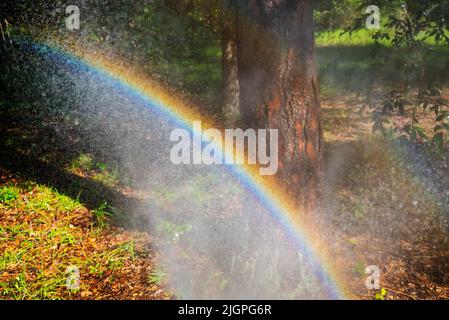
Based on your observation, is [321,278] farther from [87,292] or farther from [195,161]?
[195,161]

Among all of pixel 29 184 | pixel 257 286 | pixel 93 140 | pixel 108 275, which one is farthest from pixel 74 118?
pixel 257 286

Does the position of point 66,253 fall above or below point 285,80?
below

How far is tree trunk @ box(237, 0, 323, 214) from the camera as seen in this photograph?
2693 millimetres

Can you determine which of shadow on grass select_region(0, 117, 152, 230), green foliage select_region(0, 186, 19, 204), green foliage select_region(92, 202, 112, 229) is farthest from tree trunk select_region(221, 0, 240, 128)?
green foliage select_region(0, 186, 19, 204)

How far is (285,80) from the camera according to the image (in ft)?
9.20

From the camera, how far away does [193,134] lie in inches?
293

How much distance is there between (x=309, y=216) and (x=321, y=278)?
588mm

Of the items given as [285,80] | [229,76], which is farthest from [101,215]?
[229,76]

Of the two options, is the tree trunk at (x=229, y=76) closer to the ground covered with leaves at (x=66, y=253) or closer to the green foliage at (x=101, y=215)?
the green foliage at (x=101, y=215)

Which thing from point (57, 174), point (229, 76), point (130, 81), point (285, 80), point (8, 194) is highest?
point (130, 81)

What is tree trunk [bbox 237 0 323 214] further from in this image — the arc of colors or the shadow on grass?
the shadow on grass

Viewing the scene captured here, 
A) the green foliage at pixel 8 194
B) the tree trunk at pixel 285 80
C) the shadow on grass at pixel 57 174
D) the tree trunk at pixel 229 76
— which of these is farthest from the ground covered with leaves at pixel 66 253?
the tree trunk at pixel 229 76

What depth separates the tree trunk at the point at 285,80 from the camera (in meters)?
2.69

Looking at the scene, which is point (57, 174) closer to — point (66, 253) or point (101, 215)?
point (101, 215)
